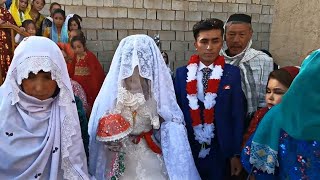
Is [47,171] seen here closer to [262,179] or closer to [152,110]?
[152,110]

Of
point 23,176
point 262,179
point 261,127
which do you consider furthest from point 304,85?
point 23,176

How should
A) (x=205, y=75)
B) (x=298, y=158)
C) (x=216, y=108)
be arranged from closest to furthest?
(x=298, y=158) → (x=216, y=108) → (x=205, y=75)

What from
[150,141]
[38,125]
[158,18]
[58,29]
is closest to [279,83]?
[150,141]

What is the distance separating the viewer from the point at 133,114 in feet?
8.73

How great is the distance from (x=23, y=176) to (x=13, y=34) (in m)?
2.40

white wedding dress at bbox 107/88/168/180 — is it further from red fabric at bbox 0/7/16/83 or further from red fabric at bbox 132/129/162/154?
red fabric at bbox 0/7/16/83

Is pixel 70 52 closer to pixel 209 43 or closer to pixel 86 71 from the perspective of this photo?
pixel 86 71

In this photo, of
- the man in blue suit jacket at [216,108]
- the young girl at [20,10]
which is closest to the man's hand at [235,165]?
the man in blue suit jacket at [216,108]

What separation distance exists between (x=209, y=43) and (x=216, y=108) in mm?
562

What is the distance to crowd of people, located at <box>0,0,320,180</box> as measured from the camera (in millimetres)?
1993

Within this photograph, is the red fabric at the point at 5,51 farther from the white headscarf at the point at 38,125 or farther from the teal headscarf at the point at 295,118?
the teal headscarf at the point at 295,118

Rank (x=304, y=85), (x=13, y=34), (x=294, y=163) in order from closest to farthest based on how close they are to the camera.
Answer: (x=304, y=85) → (x=294, y=163) → (x=13, y=34)

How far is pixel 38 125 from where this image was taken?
2.12 m

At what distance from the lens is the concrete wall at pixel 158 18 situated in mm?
7020
